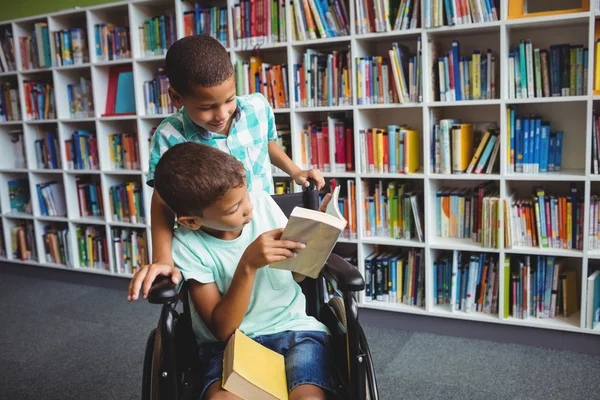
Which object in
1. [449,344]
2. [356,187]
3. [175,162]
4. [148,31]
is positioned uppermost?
[148,31]

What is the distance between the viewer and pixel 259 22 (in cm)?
302

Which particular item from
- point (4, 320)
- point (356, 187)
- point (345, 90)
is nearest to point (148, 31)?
point (345, 90)

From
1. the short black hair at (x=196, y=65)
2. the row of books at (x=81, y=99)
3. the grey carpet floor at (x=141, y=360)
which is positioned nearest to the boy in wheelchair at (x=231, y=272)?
the short black hair at (x=196, y=65)

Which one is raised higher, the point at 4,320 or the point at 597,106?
the point at 597,106

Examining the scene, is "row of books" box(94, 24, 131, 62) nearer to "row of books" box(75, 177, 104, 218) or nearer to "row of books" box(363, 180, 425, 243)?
"row of books" box(75, 177, 104, 218)

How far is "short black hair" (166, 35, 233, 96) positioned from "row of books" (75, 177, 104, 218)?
8.57 ft

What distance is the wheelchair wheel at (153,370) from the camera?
126cm

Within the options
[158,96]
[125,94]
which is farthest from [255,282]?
[125,94]

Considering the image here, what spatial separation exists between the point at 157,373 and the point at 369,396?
487 mm

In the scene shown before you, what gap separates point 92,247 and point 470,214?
2.56 metres

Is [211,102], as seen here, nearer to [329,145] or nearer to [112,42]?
[329,145]

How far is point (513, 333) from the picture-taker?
8.68 feet

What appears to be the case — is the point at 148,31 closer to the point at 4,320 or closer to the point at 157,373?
the point at 4,320

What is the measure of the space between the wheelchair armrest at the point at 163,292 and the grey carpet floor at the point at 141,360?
1276 mm
